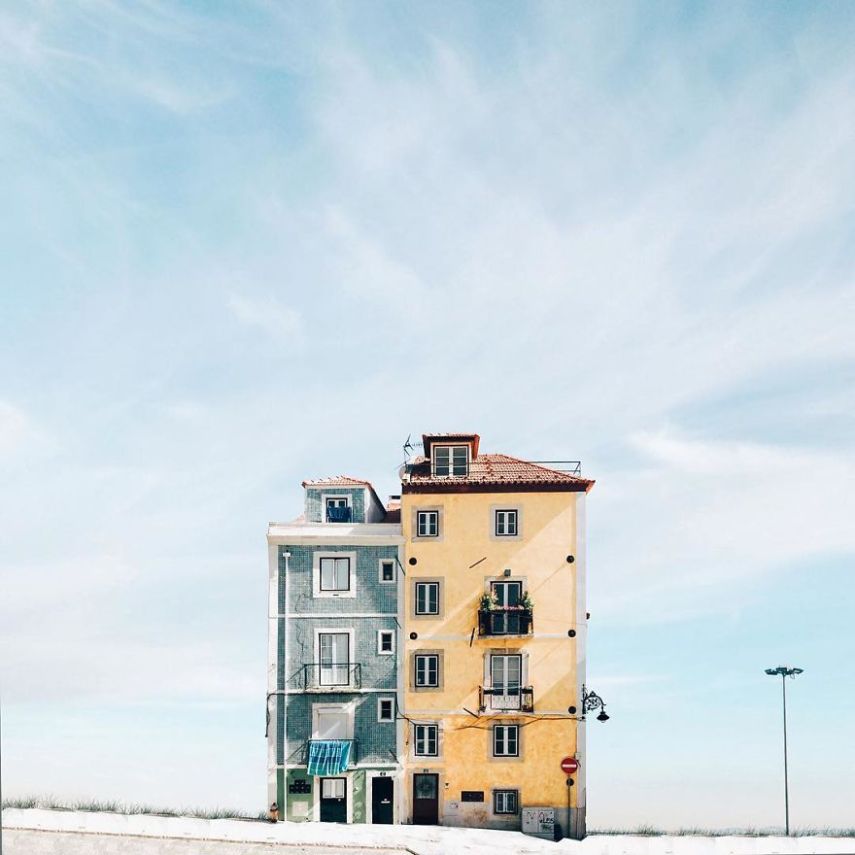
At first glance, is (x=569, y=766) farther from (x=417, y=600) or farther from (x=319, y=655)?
(x=319, y=655)

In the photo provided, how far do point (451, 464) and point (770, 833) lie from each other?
77.7ft

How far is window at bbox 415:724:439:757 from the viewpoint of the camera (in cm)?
5616

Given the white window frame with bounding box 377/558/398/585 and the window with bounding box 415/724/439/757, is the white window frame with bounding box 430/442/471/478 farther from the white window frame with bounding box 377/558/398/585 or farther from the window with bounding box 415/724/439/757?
the window with bounding box 415/724/439/757

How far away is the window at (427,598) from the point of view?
57031 millimetres

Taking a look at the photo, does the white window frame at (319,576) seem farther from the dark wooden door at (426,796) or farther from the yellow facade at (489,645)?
the dark wooden door at (426,796)

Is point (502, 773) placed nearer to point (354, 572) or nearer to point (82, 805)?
point (354, 572)

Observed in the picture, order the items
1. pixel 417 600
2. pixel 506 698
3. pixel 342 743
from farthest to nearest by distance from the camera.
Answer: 1. pixel 417 600
2. pixel 506 698
3. pixel 342 743

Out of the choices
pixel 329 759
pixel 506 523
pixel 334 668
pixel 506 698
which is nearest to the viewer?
pixel 329 759

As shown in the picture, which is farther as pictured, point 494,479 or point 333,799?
point 494,479

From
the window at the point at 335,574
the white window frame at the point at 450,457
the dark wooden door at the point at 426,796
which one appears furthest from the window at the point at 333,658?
the white window frame at the point at 450,457

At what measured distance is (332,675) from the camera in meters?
56.5

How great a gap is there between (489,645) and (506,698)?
259cm

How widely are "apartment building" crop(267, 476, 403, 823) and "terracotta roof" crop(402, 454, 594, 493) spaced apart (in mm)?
2804

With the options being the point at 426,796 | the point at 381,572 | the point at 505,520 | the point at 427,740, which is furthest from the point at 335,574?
the point at 426,796
